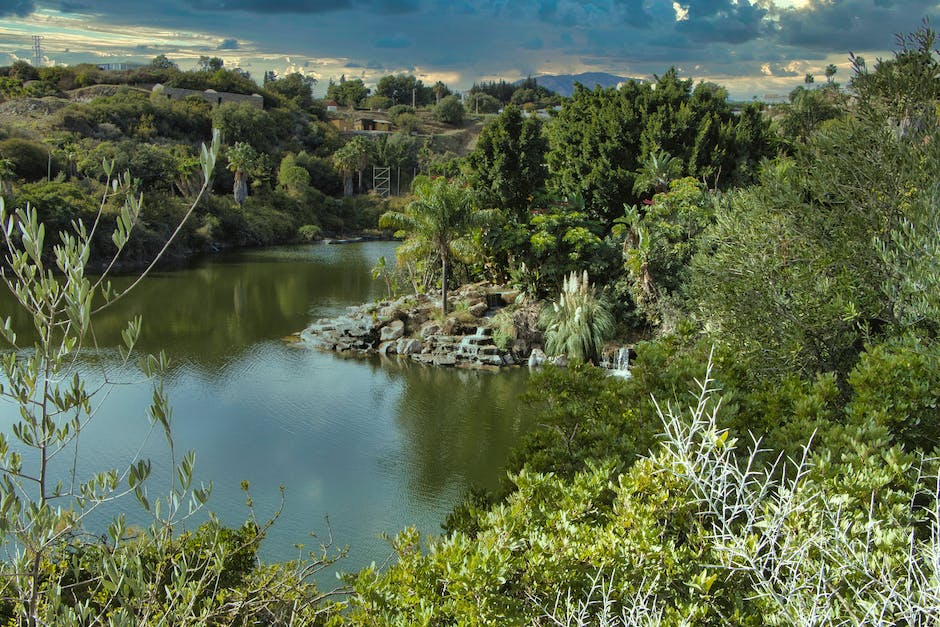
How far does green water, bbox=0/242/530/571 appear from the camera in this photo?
1020cm

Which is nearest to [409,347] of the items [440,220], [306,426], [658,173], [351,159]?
[440,220]

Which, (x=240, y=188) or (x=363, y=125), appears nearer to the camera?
(x=240, y=188)

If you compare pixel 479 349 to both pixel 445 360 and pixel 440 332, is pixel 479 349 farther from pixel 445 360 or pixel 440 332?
pixel 440 332

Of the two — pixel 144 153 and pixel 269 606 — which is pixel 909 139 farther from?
pixel 144 153

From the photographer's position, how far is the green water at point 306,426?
10.2 metres

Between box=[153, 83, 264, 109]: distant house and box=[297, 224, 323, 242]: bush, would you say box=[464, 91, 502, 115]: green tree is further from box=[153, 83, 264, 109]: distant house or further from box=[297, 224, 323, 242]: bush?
box=[297, 224, 323, 242]: bush

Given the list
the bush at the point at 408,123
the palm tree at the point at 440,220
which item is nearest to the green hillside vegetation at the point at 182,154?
the bush at the point at 408,123

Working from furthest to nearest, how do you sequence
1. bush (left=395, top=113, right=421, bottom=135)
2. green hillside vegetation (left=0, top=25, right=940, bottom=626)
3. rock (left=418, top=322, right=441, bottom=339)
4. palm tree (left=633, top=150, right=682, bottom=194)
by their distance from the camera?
bush (left=395, top=113, right=421, bottom=135), palm tree (left=633, top=150, right=682, bottom=194), rock (left=418, top=322, right=441, bottom=339), green hillside vegetation (left=0, top=25, right=940, bottom=626)

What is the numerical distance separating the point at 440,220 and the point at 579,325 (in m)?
4.86

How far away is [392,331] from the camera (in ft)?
65.1

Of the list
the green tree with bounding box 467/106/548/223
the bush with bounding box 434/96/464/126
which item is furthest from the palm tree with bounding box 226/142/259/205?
the bush with bounding box 434/96/464/126

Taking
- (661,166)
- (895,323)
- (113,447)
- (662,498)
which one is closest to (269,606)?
(662,498)

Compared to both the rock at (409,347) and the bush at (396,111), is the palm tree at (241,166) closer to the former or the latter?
the rock at (409,347)

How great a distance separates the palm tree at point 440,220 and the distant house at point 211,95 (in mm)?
43149
